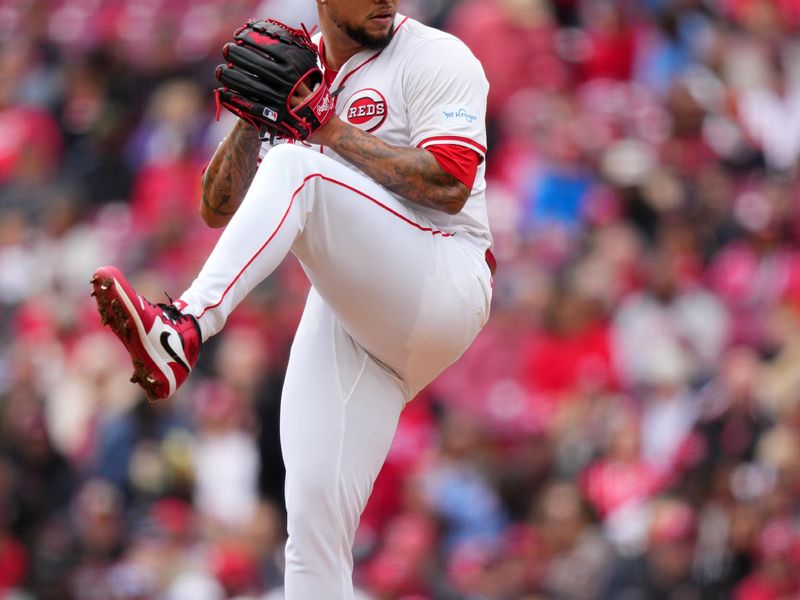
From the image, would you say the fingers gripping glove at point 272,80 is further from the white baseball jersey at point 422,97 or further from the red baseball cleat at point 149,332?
the red baseball cleat at point 149,332

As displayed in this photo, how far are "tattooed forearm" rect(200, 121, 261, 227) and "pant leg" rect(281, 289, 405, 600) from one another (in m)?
0.45

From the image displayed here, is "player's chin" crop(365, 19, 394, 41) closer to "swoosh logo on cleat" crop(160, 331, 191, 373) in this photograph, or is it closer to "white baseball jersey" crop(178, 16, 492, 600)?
"white baseball jersey" crop(178, 16, 492, 600)

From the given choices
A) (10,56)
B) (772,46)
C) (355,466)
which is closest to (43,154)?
(10,56)

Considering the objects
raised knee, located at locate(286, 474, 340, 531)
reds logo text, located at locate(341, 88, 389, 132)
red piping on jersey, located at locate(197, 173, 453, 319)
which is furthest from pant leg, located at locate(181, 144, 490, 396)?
raised knee, located at locate(286, 474, 340, 531)

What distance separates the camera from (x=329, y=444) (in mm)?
5062

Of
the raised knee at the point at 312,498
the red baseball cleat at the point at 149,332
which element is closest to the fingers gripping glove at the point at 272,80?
the red baseball cleat at the point at 149,332

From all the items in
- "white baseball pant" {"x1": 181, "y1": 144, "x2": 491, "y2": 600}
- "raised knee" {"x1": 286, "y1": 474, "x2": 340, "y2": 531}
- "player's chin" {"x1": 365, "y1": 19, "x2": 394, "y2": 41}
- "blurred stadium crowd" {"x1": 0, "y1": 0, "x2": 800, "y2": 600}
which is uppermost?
"player's chin" {"x1": 365, "y1": 19, "x2": 394, "y2": 41}

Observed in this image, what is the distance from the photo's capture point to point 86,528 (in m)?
9.28

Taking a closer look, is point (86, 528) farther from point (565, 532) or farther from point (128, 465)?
point (565, 532)

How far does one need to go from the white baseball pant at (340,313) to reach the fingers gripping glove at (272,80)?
9 cm

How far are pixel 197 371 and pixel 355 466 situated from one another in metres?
5.18

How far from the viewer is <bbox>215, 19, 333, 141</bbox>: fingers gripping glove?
4.72 m

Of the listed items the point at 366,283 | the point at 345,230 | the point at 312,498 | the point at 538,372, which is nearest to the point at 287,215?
the point at 345,230

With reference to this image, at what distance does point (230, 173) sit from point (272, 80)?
0.60 m
